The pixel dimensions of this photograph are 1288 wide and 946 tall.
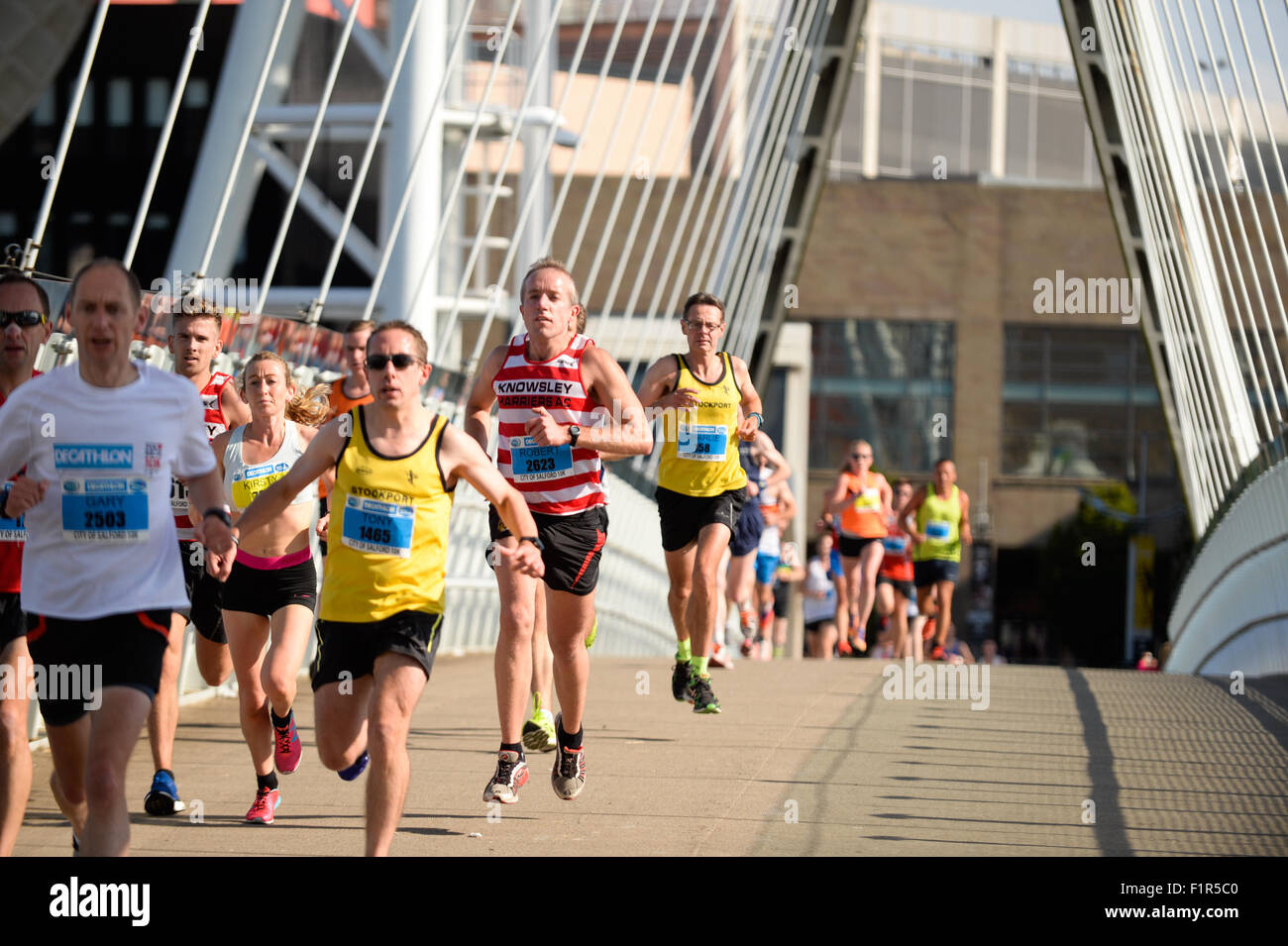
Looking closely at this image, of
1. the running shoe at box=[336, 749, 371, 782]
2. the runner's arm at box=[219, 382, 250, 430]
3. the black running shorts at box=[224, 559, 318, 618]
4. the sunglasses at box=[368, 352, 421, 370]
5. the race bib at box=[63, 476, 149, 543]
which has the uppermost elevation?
the runner's arm at box=[219, 382, 250, 430]

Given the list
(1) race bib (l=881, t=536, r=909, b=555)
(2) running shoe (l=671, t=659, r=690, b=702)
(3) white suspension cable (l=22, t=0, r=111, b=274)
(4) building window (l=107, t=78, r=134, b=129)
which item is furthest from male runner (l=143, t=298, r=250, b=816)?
(4) building window (l=107, t=78, r=134, b=129)

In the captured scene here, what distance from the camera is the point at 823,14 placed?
2462 cm

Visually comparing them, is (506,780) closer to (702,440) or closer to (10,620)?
(10,620)

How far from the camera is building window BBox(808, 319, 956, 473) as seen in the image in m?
56.6

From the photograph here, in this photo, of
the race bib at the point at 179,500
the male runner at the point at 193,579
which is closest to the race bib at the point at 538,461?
the male runner at the point at 193,579

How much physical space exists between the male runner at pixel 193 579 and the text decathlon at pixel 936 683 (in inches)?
182

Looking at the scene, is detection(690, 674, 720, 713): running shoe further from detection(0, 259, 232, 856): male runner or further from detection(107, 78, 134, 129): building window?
detection(107, 78, 134, 129): building window

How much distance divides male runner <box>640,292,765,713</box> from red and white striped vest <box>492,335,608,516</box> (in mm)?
2122

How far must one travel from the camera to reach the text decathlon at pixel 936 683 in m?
10.9

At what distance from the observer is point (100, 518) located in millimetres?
4875

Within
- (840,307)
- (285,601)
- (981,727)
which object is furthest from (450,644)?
(840,307)

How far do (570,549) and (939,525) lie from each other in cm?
931
